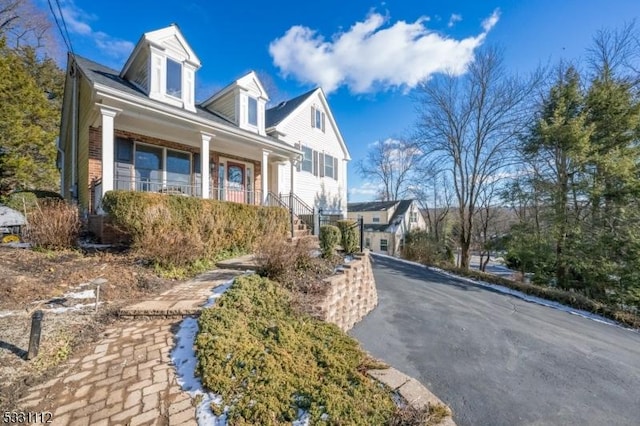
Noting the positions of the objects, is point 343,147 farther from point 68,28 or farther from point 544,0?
point 68,28

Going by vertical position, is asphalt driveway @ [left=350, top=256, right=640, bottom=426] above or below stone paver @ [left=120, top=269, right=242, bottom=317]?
below

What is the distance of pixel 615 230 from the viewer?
32.9 feet

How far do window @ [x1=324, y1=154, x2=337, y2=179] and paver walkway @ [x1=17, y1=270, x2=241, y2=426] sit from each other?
12550 mm

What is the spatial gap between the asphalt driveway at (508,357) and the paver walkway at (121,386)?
10.3ft

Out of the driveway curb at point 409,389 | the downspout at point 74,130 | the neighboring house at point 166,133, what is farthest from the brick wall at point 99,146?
the driveway curb at point 409,389

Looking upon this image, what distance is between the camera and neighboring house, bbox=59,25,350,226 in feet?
24.6

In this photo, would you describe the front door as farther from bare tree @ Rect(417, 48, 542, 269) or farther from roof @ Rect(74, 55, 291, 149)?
bare tree @ Rect(417, 48, 542, 269)

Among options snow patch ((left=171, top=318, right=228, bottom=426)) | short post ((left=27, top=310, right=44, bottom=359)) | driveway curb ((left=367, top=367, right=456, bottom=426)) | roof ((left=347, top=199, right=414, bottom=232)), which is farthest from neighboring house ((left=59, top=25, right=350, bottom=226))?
roof ((left=347, top=199, right=414, bottom=232))

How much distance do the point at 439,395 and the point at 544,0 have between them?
1133 centimetres

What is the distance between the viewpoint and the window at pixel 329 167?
49.6 ft

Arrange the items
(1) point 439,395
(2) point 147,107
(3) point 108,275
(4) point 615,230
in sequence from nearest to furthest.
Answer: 1. (1) point 439,395
2. (3) point 108,275
3. (2) point 147,107
4. (4) point 615,230

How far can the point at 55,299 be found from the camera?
4043 millimetres

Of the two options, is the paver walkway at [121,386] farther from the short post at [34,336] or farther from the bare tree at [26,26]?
the bare tree at [26,26]

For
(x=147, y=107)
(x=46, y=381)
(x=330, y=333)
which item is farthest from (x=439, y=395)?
(x=147, y=107)
